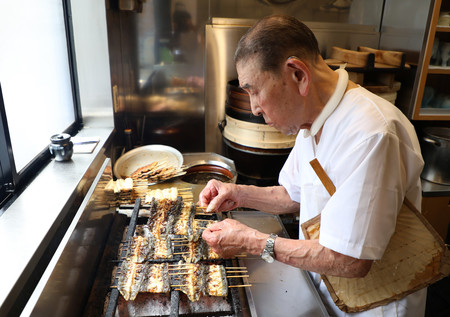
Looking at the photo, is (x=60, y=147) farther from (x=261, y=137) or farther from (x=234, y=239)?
(x=261, y=137)

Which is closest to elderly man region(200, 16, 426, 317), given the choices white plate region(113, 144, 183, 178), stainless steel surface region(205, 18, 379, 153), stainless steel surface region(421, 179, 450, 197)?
white plate region(113, 144, 183, 178)

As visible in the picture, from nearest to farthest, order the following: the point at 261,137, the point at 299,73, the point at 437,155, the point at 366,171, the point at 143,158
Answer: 1. the point at 366,171
2. the point at 299,73
3. the point at 143,158
4. the point at 261,137
5. the point at 437,155

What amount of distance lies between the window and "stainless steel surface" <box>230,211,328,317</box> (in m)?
1.27

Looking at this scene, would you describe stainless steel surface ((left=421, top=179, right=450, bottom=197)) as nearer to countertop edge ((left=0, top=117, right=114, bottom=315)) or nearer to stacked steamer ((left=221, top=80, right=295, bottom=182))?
stacked steamer ((left=221, top=80, right=295, bottom=182))

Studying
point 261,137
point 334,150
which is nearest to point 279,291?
point 334,150

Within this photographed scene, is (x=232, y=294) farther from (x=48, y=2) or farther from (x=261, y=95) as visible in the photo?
(x=48, y=2)

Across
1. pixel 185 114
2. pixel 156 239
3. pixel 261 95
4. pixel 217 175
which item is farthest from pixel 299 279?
pixel 185 114

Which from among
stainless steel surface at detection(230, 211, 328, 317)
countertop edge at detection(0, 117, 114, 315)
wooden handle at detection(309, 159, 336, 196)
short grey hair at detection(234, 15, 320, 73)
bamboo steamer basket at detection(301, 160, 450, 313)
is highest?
short grey hair at detection(234, 15, 320, 73)

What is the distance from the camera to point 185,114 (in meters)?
3.89

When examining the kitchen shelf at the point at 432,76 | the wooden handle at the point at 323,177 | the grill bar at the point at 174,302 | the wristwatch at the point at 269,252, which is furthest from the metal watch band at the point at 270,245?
the kitchen shelf at the point at 432,76

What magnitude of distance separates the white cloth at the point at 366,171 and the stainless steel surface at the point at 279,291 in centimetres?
38

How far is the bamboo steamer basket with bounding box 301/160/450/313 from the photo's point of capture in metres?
1.39

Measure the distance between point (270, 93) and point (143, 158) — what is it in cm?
193

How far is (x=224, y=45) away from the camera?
366cm
